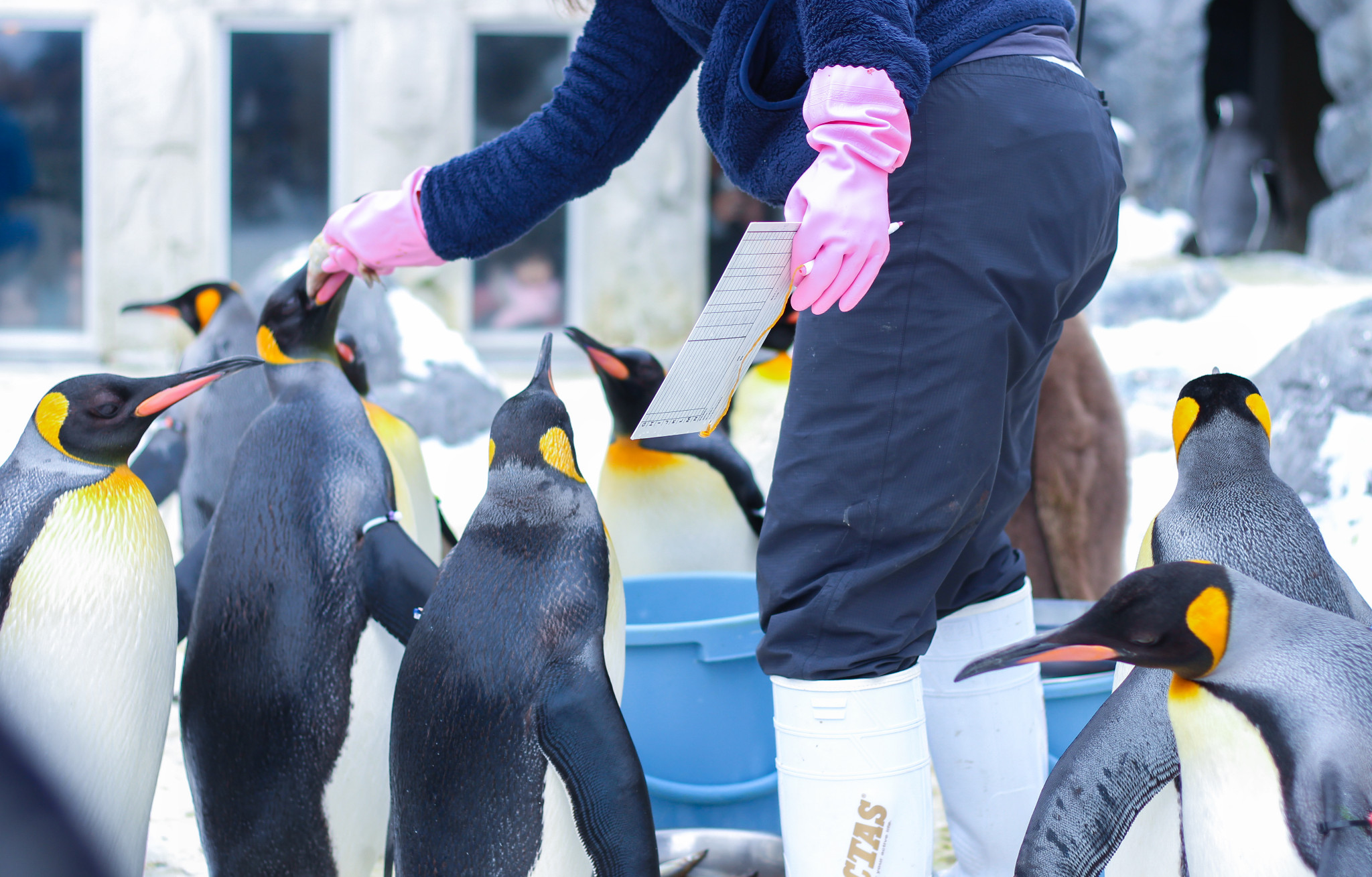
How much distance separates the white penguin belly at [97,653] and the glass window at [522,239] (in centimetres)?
606

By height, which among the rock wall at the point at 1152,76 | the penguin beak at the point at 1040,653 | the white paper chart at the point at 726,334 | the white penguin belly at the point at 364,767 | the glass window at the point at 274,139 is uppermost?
the rock wall at the point at 1152,76

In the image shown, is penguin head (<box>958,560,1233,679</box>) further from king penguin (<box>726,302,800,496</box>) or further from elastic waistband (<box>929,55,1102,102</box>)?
king penguin (<box>726,302,800,496</box>)

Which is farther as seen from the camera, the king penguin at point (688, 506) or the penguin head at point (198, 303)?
the penguin head at point (198, 303)

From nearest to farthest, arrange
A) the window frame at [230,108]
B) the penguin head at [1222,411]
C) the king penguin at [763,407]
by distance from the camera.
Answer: the penguin head at [1222,411], the king penguin at [763,407], the window frame at [230,108]

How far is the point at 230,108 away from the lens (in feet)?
23.5

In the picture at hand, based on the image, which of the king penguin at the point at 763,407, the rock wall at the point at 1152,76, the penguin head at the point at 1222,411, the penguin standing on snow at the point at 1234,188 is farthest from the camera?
the penguin standing on snow at the point at 1234,188

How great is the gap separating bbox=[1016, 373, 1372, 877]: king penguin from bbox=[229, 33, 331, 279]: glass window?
6.67 m

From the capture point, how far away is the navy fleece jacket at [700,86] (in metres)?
0.99

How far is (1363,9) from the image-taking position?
8.30 m

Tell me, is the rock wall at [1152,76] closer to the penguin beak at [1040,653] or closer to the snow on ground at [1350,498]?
the snow on ground at [1350,498]

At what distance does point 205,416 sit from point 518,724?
1723 mm

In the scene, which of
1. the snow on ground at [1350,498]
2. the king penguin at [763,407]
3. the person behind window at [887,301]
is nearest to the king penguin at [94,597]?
the person behind window at [887,301]

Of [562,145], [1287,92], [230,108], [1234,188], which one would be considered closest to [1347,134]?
[1234,188]

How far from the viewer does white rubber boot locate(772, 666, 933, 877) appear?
42.6 inches
